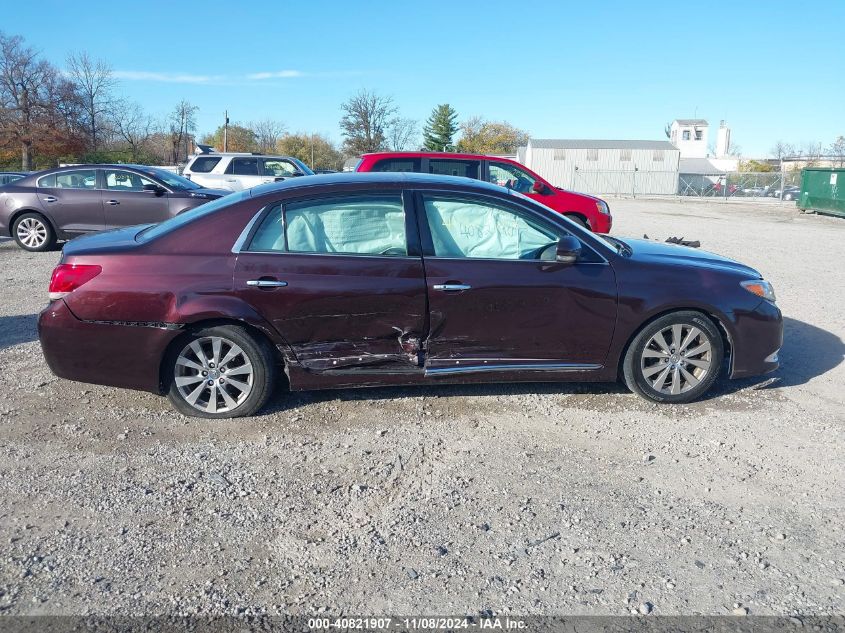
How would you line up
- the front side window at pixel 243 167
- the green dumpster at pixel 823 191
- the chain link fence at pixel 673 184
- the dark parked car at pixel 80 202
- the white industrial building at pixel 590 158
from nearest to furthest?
the dark parked car at pixel 80 202
the front side window at pixel 243 167
the green dumpster at pixel 823 191
the chain link fence at pixel 673 184
the white industrial building at pixel 590 158

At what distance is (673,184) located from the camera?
56406 millimetres

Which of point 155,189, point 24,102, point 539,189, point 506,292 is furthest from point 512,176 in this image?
point 24,102

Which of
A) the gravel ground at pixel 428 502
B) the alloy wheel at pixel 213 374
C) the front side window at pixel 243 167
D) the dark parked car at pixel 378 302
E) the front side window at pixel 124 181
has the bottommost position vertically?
the gravel ground at pixel 428 502

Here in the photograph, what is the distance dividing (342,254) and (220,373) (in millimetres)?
1170

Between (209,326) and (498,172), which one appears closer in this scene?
(209,326)

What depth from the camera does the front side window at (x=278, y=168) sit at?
60.3ft

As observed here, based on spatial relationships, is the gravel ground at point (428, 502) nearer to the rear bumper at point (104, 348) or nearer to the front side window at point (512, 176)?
the rear bumper at point (104, 348)

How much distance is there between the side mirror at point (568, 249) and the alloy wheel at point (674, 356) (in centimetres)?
87

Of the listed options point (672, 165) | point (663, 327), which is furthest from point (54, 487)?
point (672, 165)

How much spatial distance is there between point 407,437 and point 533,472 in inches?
34.8

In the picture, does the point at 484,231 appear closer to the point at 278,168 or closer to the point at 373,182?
the point at 373,182

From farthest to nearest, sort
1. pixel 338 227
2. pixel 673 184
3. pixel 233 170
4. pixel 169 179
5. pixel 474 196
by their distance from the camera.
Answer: pixel 673 184 < pixel 233 170 < pixel 169 179 < pixel 474 196 < pixel 338 227

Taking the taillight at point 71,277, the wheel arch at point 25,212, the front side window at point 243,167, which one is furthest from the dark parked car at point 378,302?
the front side window at point 243,167

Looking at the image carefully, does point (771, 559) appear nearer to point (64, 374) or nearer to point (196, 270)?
point (196, 270)
